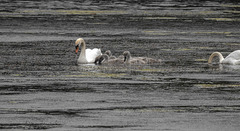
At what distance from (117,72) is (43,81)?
2765mm

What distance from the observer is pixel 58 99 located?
13.9 m

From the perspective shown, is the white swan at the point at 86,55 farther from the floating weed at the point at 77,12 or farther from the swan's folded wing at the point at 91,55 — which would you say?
the floating weed at the point at 77,12

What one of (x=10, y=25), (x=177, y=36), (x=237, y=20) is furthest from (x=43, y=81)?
(x=237, y=20)

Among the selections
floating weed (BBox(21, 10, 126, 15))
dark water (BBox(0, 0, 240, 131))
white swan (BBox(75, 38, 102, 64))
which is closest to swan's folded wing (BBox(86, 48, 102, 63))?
white swan (BBox(75, 38, 102, 64))

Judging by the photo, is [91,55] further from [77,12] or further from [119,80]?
[77,12]

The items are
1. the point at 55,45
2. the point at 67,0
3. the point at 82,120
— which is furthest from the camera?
the point at 67,0

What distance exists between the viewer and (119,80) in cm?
1683

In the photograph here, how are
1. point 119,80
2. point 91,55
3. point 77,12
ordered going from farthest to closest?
point 77,12 → point 91,55 → point 119,80

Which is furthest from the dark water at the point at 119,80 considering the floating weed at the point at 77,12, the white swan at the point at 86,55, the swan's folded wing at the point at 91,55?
the floating weed at the point at 77,12

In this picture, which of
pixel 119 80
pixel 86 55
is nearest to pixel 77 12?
pixel 86 55

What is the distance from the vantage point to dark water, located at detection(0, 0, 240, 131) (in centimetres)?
1192

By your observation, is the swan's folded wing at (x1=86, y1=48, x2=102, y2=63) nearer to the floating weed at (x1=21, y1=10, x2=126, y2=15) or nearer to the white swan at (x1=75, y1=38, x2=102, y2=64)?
the white swan at (x1=75, y1=38, x2=102, y2=64)

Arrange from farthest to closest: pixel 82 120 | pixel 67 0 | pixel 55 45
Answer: pixel 67 0
pixel 55 45
pixel 82 120

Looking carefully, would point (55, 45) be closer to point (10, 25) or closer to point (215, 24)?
point (10, 25)
